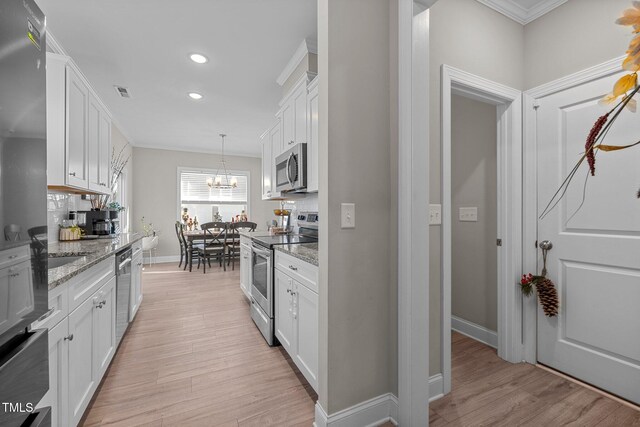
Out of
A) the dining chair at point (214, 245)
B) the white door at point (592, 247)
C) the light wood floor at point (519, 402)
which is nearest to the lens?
the light wood floor at point (519, 402)

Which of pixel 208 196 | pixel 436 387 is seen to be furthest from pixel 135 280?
pixel 208 196

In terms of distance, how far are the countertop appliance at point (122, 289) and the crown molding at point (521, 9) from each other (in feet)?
10.9

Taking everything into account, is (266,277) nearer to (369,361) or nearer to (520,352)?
(369,361)

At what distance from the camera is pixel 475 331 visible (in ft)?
8.37

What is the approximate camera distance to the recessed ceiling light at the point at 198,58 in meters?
2.96

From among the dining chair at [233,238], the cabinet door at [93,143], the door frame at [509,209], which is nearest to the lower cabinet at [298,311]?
the door frame at [509,209]

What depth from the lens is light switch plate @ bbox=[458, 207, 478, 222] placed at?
8.44 feet

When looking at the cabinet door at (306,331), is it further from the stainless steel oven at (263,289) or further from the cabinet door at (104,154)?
the cabinet door at (104,154)

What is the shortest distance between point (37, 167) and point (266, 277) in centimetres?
174

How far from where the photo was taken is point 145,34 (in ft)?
8.62

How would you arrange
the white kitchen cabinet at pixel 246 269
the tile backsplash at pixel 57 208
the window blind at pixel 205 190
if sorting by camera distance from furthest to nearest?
the window blind at pixel 205 190, the white kitchen cabinet at pixel 246 269, the tile backsplash at pixel 57 208

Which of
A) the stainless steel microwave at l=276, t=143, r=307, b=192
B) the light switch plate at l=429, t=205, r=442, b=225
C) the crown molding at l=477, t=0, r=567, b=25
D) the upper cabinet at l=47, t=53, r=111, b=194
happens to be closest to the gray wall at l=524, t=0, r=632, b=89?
the crown molding at l=477, t=0, r=567, b=25

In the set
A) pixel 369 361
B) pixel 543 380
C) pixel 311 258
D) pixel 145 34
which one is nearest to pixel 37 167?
pixel 311 258

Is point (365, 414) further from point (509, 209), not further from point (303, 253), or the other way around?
point (509, 209)
